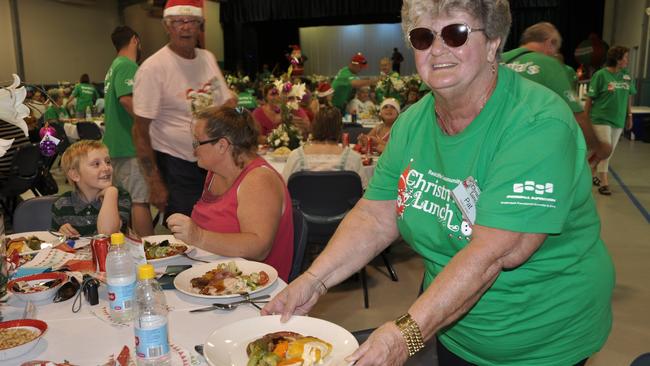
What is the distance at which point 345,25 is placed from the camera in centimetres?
2131

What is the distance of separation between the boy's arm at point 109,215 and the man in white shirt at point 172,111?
1077mm

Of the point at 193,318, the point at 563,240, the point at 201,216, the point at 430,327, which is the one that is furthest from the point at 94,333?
the point at 563,240

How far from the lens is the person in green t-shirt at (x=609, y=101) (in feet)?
25.1

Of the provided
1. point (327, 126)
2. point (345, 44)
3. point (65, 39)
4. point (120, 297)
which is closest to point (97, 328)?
point (120, 297)

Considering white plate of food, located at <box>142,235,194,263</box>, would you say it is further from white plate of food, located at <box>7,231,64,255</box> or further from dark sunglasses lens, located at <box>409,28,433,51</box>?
dark sunglasses lens, located at <box>409,28,433,51</box>

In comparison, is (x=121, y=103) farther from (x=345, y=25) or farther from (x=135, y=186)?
(x=345, y=25)

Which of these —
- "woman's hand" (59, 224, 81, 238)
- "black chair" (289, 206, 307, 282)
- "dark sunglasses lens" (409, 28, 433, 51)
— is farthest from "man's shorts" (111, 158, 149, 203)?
"dark sunglasses lens" (409, 28, 433, 51)

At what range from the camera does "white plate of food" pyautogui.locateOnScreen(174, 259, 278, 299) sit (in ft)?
6.04

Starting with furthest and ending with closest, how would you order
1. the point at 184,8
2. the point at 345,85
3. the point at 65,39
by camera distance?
1. the point at 65,39
2. the point at 345,85
3. the point at 184,8

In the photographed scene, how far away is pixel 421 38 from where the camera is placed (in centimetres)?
148

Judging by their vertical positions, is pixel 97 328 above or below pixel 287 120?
below

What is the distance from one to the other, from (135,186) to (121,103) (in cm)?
67

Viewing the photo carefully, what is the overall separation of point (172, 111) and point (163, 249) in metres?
1.78

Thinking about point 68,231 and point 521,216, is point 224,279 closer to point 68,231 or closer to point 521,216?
point 521,216
